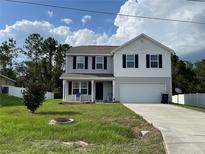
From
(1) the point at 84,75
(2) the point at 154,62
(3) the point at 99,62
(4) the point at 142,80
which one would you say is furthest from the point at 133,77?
(1) the point at 84,75

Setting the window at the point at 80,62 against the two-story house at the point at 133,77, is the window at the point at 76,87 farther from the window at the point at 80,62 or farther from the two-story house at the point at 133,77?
the window at the point at 80,62

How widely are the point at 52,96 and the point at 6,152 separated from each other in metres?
40.4

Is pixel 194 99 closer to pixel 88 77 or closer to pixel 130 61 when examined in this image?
pixel 130 61

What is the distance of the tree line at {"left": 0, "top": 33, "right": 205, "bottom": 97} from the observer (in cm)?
5297

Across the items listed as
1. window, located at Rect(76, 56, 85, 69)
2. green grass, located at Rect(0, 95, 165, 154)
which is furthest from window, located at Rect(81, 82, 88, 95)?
green grass, located at Rect(0, 95, 165, 154)

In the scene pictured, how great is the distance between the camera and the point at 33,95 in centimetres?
1727

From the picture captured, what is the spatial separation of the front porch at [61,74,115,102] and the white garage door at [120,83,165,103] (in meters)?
1.19

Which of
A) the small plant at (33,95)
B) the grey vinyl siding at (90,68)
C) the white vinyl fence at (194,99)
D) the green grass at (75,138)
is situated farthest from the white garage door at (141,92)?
the green grass at (75,138)

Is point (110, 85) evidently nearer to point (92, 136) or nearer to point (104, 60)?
point (104, 60)

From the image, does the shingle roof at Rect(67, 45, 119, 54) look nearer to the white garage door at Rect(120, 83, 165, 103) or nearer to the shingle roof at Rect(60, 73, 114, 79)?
the shingle roof at Rect(60, 73, 114, 79)

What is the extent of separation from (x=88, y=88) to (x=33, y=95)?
13429 millimetres

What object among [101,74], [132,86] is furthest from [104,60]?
[132,86]

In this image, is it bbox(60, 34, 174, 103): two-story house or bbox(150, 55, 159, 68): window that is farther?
bbox(150, 55, 159, 68): window

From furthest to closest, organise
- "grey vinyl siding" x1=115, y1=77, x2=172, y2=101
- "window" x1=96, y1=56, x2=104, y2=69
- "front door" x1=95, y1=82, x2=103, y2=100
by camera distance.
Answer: "window" x1=96, y1=56, x2=104, y2=69 < "front door" x1=95, y1=82, x2=103, y2=100 < "grey vinyl siding" x1=115, y1=77, x2=172, y2=101
